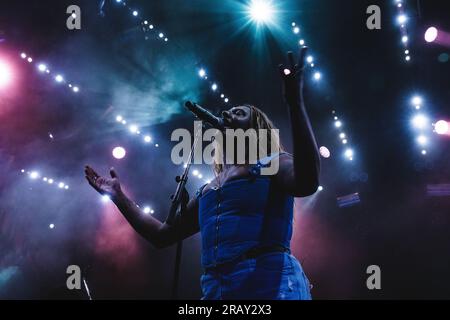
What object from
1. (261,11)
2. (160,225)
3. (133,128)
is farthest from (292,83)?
(133,128)

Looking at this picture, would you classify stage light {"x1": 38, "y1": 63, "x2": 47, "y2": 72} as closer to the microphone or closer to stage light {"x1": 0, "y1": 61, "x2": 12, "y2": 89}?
stage light {"x1": 0, "y1": 61, "x2": 12, "y2": 89}

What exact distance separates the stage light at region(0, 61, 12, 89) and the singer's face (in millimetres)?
5698

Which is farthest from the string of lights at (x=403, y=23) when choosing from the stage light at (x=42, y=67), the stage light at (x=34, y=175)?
the stage light at (x=34, y=175)

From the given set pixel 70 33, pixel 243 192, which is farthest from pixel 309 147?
pixel 70 33

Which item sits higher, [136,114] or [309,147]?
[136,114]

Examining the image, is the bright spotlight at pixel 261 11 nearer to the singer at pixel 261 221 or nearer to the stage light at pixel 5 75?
the stage light at pixel 5 75

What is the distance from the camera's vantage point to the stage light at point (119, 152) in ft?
28.7

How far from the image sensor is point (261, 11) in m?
7.46

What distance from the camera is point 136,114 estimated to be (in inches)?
330

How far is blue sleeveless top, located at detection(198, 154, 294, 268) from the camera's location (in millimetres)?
1724

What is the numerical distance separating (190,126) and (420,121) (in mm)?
5879

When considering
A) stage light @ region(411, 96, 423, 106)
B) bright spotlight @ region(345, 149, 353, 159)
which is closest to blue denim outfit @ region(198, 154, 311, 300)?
stage light @ region(411, 96, 423, 106)
